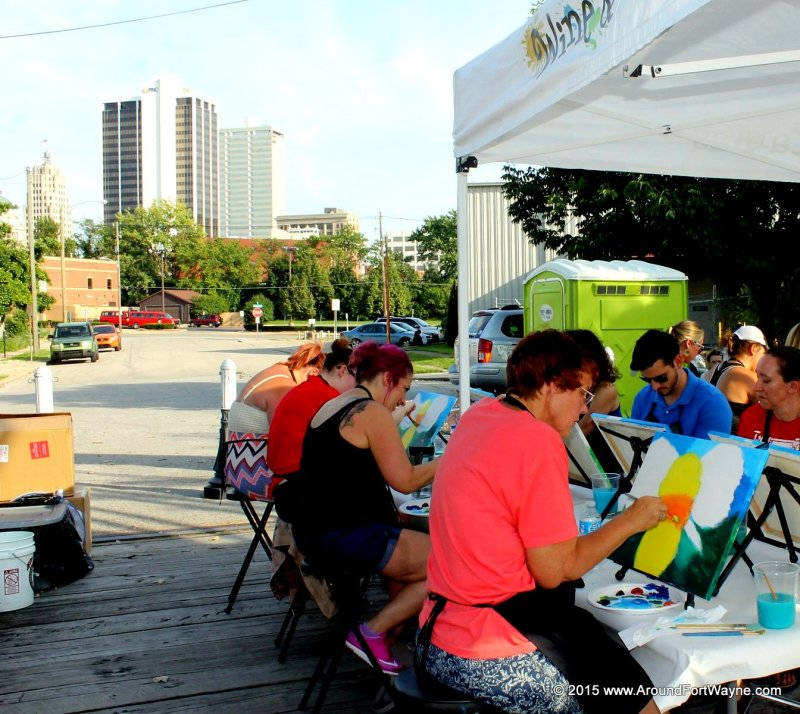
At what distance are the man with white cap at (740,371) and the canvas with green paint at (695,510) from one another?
9.70 ft

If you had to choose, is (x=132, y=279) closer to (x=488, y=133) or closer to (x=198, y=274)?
(x=198, y=274)

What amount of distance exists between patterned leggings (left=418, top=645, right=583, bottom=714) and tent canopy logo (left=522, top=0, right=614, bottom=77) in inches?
83.0

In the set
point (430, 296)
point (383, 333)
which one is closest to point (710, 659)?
point (383, 333)

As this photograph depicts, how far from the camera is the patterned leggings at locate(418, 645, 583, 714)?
216 centimetres

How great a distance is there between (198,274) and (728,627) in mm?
98621

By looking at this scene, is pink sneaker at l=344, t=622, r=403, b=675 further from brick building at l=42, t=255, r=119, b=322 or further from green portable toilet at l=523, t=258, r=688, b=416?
brick building at l=42, t=255, r=119, b=322

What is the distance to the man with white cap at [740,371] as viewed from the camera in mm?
5488

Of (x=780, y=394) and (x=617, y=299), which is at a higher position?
(x=617, y=299)

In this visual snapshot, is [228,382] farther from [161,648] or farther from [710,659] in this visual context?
[710,659]

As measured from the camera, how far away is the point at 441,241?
6769 centimetres

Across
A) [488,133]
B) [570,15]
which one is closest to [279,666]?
[488,133]

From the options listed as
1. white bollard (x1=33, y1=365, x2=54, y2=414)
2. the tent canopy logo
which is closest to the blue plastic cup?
the tent canopy logo

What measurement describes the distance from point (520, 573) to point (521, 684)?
0.93 ft

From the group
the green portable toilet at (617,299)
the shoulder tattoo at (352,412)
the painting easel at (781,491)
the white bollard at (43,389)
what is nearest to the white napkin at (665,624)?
the painting easel at (781,491)
